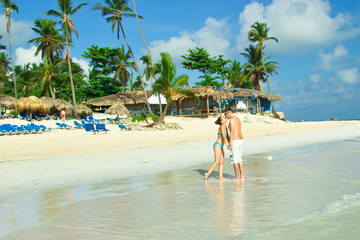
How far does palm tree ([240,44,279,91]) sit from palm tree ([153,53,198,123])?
1824cm

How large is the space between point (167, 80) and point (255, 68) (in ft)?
65.3

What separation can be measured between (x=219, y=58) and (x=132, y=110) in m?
11.3

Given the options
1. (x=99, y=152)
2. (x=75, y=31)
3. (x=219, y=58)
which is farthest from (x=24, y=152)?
(x=219, y=58)

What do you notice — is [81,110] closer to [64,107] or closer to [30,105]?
[64,107]

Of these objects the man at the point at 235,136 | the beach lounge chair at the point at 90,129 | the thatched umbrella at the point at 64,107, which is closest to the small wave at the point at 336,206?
the man at the point at 235,136

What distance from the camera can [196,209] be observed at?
3750 millimetres

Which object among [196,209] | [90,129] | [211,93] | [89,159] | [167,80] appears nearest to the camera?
[196,209]

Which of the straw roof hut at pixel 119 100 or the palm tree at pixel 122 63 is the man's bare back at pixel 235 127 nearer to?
the straw roof hut at pixel 119 100

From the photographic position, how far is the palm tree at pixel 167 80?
1895cm

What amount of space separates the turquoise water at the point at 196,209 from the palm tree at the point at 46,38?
99.4 feet

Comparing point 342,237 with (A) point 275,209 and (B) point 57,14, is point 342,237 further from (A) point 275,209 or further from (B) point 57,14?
(B) point 57,14

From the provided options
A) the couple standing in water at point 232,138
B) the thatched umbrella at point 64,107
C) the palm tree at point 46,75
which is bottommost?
the couple standing in water at point 232,138

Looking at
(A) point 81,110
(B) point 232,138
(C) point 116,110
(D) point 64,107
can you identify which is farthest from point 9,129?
(B) point 232,138

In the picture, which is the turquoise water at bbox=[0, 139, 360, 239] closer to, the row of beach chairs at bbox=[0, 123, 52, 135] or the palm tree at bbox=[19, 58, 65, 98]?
the row of beach chairs at bbox=[0, 123, 52, 135]
